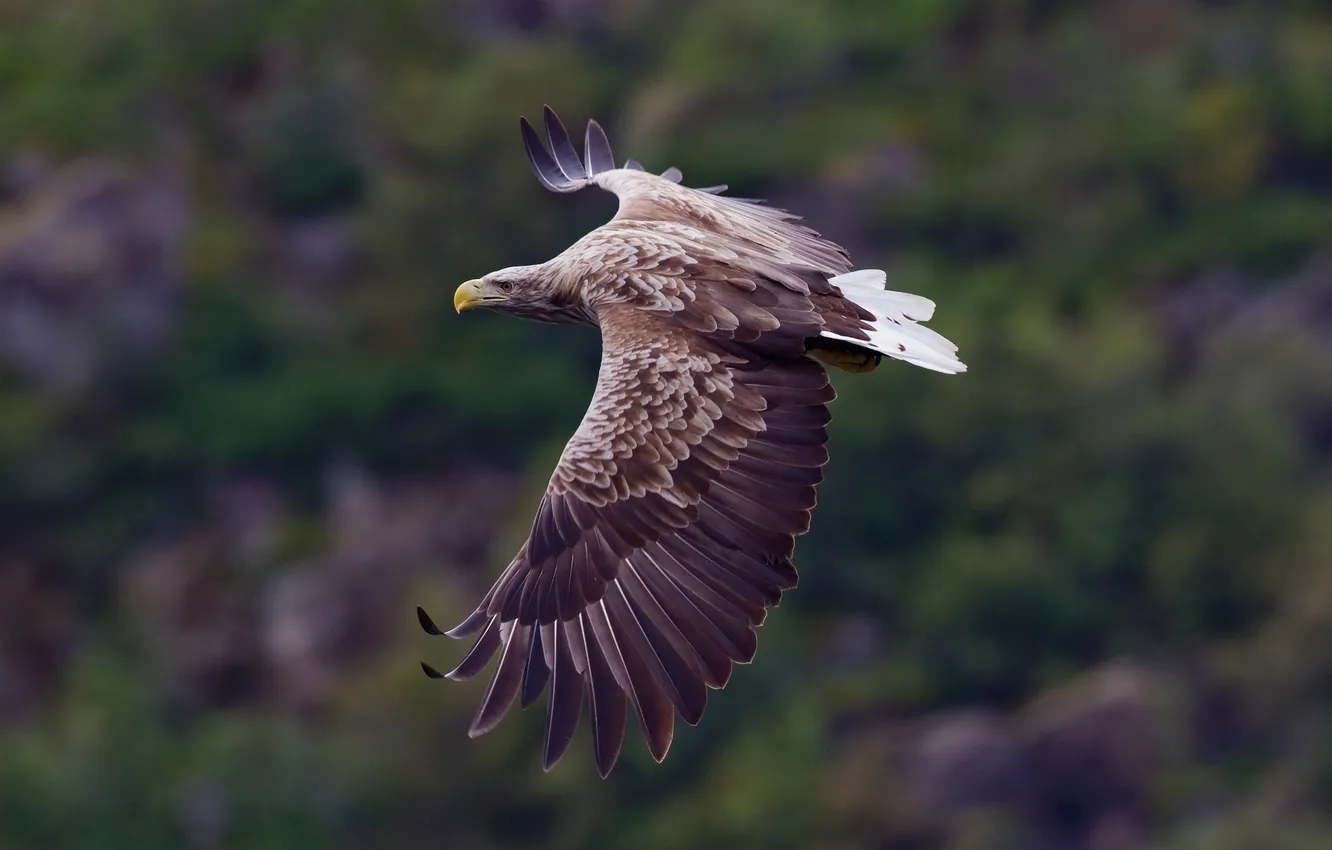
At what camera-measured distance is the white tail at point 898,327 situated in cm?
1245

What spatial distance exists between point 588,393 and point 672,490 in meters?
38.1

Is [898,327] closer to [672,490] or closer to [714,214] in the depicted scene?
[672,490]

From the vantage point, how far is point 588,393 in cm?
4997

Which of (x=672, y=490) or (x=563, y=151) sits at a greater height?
(x=563, y=151)

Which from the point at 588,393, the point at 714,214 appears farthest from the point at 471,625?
the point at 588,393

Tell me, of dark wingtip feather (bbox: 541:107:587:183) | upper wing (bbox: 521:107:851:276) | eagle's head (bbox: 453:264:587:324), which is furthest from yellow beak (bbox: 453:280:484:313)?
dark wingtip feather (bbox: 541:107:587:183)

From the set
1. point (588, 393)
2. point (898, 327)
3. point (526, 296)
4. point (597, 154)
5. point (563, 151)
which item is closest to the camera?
point (898, 327)

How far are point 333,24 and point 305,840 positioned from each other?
18155 millimetres

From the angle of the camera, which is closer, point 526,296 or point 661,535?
point 661,535

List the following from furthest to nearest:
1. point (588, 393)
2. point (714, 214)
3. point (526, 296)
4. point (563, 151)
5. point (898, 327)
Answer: point (588, 393) < point (563, 151) < point (714, 214) < point (526, 296) < point (898, 327)

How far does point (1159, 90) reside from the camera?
180ft

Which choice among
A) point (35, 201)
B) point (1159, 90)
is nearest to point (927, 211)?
point (1159, 90)

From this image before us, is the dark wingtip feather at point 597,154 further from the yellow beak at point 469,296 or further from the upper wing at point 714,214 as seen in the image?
the yellow beak at point 469,296

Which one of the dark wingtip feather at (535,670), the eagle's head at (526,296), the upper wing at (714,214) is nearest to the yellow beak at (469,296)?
the eagle's head at (526,296)
